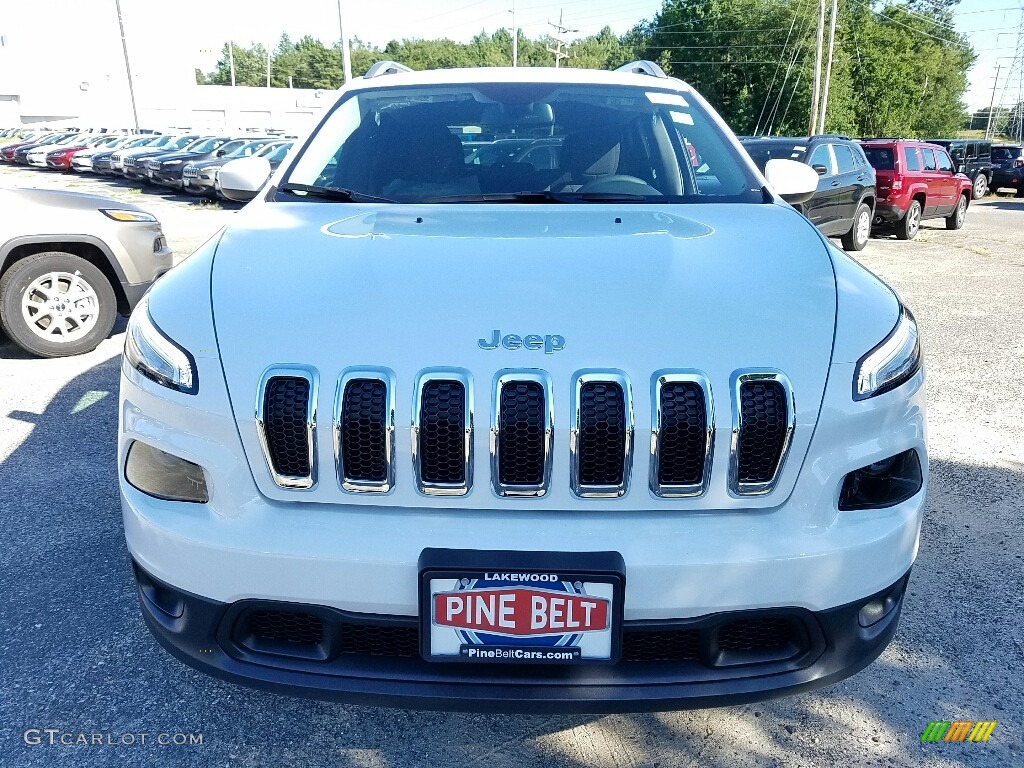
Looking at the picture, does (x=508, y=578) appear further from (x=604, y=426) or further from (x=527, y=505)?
(x=604, y=426)

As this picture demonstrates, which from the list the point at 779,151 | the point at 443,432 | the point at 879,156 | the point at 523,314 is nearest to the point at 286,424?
the point at 443,432

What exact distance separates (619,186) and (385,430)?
1620 mm

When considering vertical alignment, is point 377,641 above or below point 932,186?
above

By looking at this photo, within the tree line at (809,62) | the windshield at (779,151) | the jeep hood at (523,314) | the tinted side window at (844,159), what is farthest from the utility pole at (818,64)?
the jeep hood at (523,314)

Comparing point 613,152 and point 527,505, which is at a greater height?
point 613,152

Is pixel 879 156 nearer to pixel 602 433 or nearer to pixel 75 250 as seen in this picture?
pixel 75 250

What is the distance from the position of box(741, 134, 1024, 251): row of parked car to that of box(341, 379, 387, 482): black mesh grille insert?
7723 mm

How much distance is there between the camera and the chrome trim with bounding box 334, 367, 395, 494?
68.5 inches

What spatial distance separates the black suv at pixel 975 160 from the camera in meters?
27.2

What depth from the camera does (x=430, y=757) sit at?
83.7 inches

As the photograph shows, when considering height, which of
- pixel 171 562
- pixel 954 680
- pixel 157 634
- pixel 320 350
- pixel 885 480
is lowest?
pixel 954 680

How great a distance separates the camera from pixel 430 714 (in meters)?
2.29

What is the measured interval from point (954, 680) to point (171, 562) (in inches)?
87.3

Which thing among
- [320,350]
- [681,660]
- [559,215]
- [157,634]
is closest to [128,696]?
[157,634]
